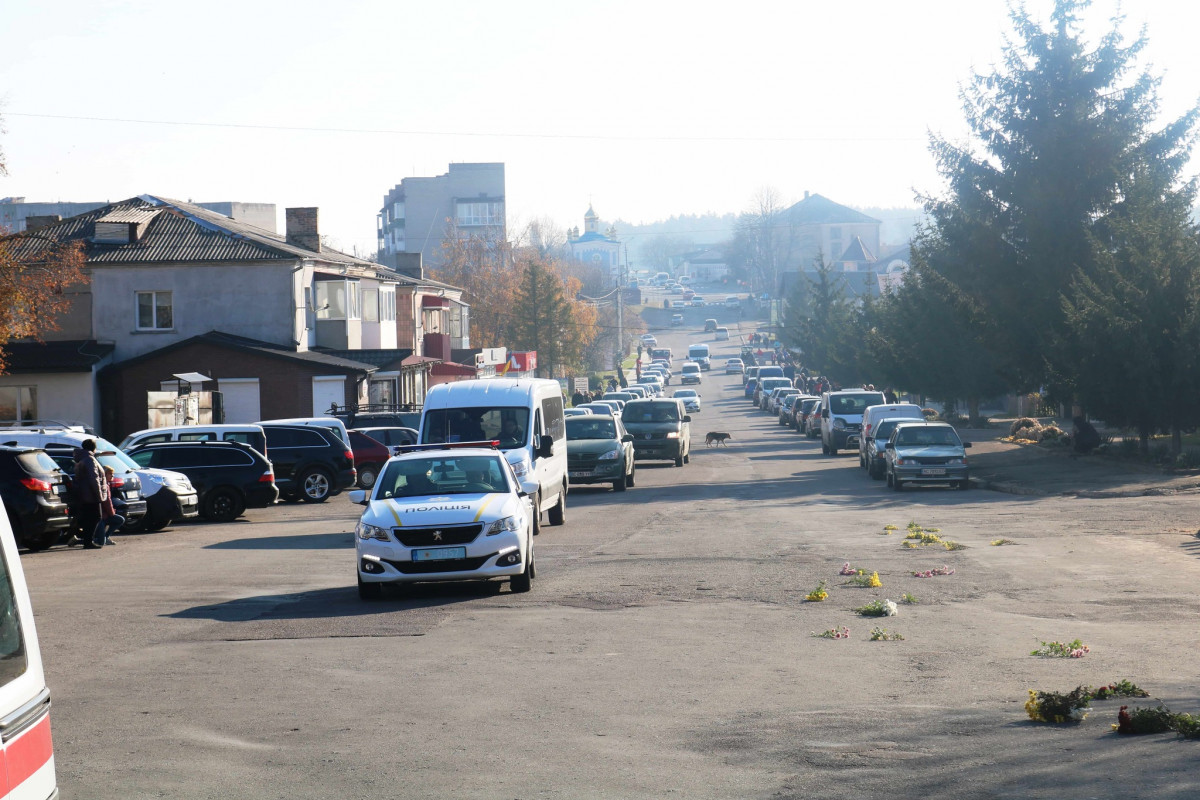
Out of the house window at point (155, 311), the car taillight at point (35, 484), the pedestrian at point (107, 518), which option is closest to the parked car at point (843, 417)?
the house window at point (155, 311)

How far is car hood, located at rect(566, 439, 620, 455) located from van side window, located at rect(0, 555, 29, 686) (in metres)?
24.8

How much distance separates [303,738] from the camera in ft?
25.1

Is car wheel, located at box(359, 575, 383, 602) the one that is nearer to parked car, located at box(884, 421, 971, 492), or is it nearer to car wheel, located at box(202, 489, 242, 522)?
car wheel, located at box(202, 489, 242, 522)

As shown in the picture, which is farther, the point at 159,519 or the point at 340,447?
the point at 340,447

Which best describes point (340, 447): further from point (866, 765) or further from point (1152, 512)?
point (866, 765)

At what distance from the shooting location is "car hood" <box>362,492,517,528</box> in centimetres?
1373

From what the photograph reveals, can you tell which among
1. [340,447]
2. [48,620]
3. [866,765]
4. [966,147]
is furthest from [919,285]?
[866,765]

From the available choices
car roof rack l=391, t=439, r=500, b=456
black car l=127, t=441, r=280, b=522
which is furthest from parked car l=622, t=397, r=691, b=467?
car roof rack l=391, t=439, r=500, b=456

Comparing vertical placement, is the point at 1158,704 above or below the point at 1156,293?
below

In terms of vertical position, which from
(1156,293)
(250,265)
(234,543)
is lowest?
(234,543)

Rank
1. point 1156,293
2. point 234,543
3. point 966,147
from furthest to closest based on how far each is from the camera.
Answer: point 966,147 → point 1156,293 → point 234,543

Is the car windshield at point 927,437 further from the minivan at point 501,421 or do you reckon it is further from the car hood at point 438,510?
the car hood at point 438,510

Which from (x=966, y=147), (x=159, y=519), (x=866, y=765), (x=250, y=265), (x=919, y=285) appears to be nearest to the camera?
(x=866, y=765)

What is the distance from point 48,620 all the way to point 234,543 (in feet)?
27.1
